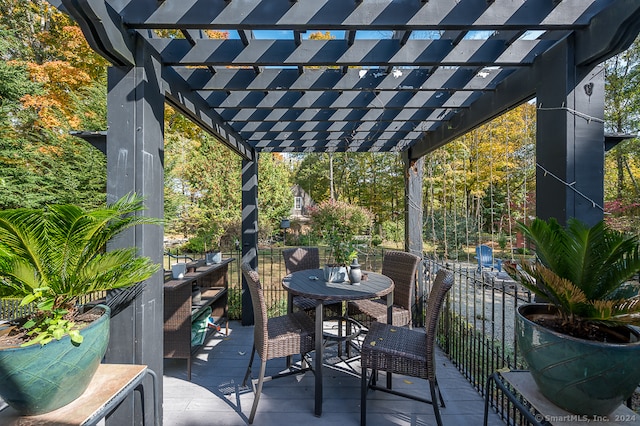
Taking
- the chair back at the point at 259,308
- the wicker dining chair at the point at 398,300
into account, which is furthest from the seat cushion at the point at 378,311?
the chair back at the point at 259,308

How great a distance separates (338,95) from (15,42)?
8780mm

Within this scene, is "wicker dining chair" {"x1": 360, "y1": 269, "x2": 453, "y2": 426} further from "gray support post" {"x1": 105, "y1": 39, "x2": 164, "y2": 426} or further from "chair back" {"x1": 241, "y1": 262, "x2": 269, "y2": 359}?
"gray support post" {"x1": 105, "y1": 39, "x2": 164, "y2": 426}

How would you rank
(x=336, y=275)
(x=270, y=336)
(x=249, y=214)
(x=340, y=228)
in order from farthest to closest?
(x=340, y=228)
(x=249, y=214)
(x=336, y=275)
(x=270, y=336)

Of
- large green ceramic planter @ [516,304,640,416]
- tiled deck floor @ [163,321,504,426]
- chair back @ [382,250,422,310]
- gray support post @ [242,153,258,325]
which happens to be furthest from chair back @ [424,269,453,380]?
gray support post @ [242,153,258,325]

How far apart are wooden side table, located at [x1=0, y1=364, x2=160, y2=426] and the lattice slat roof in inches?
65.0

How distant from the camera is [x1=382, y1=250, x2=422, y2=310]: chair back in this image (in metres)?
3.20

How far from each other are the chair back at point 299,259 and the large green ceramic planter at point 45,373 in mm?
2766

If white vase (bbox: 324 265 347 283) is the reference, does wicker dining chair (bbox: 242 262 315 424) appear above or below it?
below

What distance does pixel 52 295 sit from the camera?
1174 millimetres

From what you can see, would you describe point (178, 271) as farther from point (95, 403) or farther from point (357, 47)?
point (357, 47)

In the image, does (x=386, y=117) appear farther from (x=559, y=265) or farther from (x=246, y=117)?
(x=559, y=265)

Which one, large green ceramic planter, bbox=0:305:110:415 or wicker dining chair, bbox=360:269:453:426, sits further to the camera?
wicker dining chair, bbox=360:269:453:426

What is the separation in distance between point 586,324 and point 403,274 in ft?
7.30

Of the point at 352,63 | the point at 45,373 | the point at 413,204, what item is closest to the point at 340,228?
the point at 413,204
